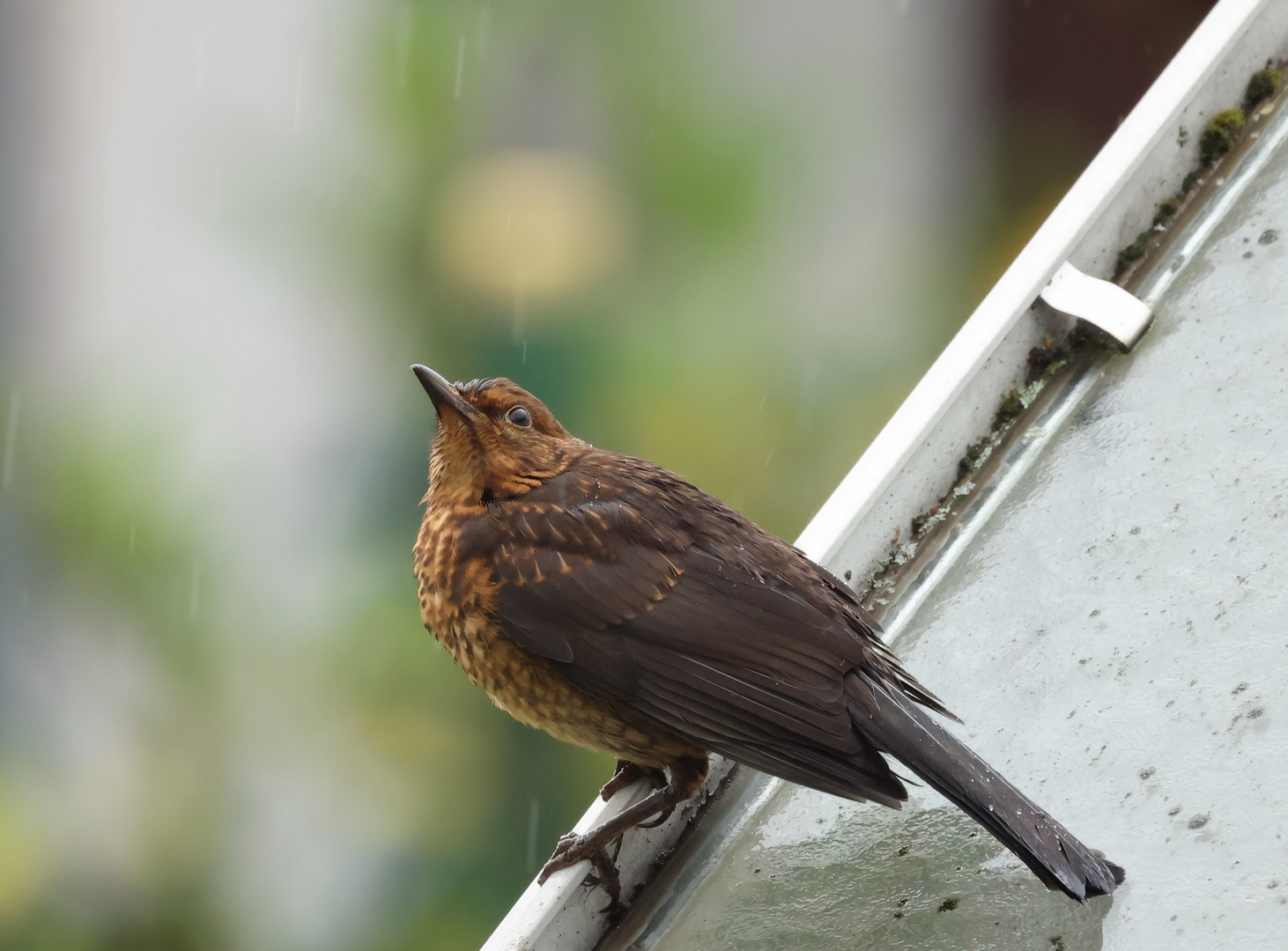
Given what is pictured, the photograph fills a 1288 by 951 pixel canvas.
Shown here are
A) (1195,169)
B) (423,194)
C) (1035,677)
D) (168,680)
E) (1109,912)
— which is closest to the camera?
(1109,912)

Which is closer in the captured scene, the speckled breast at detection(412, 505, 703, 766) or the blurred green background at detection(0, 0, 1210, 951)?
the speckled breast at detection(412, 505, 703, 766)

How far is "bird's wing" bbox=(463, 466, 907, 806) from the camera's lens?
2051 millimetres

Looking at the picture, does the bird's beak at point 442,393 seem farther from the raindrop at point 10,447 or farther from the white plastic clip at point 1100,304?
the raindrop at point 10,447

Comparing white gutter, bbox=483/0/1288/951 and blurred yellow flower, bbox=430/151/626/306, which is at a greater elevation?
white gutter, bbox=483/0/1288/951

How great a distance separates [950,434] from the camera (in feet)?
8.12

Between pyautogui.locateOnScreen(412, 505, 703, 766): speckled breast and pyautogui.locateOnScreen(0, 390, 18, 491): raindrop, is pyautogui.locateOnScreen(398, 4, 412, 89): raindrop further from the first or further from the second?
pyautogui.locateOnScreen(412, 505, 703, 766): speckled breast

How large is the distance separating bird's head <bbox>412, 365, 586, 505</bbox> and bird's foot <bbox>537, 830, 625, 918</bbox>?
672 millimetres

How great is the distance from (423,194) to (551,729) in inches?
149

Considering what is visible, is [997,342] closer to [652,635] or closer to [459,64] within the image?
[652,635]

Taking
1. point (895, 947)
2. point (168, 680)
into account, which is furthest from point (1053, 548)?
point (168, 680)

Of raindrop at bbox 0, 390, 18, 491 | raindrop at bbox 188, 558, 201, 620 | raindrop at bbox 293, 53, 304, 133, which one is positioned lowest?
raindrop at bbox 0, 390, 18, 491

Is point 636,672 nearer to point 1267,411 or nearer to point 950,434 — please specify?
point 950,434

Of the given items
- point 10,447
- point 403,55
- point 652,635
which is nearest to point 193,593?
point 10,447

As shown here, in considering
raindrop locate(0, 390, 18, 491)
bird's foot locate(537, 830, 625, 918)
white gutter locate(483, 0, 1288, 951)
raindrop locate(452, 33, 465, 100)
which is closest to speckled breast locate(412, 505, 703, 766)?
white gutter locate(483, 0, 1288, 951)
